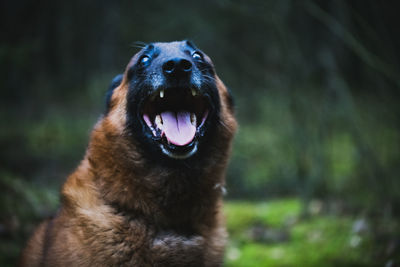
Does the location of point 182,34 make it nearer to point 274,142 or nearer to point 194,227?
point 274,142

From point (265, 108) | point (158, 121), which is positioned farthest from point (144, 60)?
point (265, 108)

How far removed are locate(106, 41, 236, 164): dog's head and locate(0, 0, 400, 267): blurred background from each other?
1.78 meters

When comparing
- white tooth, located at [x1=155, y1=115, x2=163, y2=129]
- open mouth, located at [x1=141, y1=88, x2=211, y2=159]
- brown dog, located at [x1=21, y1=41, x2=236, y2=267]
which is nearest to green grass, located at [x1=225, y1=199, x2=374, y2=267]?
brown dog, located at [x1=21, y1=41, x2=236, y2=267]

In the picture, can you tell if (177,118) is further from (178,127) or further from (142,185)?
(142,185)

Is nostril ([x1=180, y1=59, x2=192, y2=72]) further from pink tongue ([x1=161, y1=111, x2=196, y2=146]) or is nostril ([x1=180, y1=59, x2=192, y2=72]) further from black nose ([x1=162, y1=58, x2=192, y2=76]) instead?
pink tongue ([x1=161, y1=111, x2=196, y2=146])

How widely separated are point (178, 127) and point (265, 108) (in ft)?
22.4

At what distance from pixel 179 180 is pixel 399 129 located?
2748 mm

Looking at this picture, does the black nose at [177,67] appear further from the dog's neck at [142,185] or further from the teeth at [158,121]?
the dog's neck at [142,185]

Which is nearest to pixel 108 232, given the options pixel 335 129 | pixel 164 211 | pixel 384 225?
pixel 164 211

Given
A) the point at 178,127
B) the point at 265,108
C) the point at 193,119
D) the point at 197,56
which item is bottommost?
the point at 178,127

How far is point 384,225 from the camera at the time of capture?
3.61m

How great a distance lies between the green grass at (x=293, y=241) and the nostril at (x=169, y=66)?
8.70ft

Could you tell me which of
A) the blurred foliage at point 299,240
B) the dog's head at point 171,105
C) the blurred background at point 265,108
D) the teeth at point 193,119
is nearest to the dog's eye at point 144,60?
the dog's head at point 171,105

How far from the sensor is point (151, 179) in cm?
228
